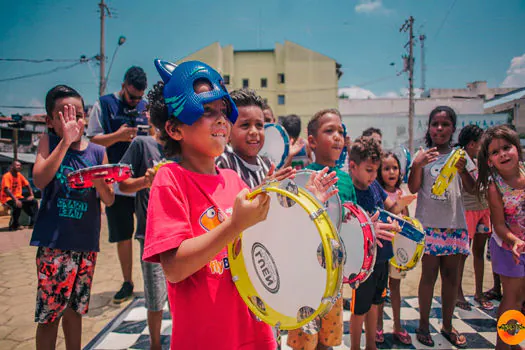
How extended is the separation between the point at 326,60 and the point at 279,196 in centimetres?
3613

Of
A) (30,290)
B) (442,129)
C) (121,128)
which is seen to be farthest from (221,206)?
(30,290)

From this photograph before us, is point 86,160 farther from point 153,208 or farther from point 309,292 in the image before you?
point 309,292

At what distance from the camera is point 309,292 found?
115cm

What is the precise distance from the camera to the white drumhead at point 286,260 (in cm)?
114

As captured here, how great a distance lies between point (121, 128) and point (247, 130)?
5.63 feet

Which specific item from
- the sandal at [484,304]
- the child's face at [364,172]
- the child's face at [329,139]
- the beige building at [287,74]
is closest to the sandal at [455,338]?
the sandal at [484,304]

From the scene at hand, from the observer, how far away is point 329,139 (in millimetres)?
2596

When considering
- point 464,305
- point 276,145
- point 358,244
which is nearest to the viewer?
point 358,244

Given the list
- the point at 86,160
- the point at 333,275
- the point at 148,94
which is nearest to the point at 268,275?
the point at 333,275

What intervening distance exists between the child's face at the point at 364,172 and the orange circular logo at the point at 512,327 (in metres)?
1.44

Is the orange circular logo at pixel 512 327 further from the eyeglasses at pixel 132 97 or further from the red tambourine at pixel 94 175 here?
the eyeglasses at pixel 132 97

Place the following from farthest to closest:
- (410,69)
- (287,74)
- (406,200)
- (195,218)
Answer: (287,74) < (410,69) < (406,200) < (195,218)

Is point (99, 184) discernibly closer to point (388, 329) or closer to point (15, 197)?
point (388, 329)

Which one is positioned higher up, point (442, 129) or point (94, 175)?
point (442, 129)
